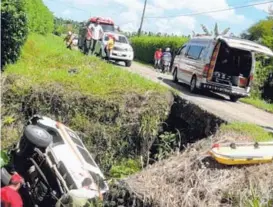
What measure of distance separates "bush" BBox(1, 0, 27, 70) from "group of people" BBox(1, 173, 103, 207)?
679 centimetres

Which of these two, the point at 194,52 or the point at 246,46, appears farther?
the point at 194,52

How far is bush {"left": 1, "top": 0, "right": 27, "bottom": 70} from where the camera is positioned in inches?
552

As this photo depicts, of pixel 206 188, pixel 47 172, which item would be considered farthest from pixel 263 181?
pixel 47 172

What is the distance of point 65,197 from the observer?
802cm

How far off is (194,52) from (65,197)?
11699mm

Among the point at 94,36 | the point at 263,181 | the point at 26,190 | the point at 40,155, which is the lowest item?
the point at 26,190

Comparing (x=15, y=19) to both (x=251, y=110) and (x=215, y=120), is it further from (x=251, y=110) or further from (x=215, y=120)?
(x=251, y=110)

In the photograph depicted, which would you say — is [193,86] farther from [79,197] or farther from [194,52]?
[79,197]

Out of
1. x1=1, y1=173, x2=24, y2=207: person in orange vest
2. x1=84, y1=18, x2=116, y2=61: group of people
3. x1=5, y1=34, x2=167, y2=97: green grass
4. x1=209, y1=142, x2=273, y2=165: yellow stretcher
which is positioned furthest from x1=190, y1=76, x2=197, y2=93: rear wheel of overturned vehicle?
x1=1, y1=173, x2=24, y2=207: person in orange vest

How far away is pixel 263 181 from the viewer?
748cm

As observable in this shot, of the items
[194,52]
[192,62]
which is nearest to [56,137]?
[192,62]

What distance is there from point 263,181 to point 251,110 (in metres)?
9.09

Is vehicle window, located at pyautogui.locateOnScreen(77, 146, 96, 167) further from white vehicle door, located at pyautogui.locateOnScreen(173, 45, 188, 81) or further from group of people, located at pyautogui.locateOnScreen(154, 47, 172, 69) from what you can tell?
group of people, located at pyautogui.locateOnScreen(154, 47, 172, 69)

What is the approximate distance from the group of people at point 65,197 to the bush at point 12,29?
22.3 feet
